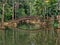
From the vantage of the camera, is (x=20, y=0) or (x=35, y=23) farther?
(x=20, y=0)

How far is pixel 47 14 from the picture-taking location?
3503cm

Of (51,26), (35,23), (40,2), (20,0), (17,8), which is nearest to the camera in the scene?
(51,26)

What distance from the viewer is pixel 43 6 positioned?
3481 cm

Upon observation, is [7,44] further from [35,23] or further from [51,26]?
[35,23]

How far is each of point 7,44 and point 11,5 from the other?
68.2 feet

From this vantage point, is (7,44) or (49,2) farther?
(49,2)

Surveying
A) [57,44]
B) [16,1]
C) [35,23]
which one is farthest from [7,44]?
[16,1]

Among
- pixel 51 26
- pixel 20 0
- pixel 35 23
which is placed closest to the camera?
pixel 51 26

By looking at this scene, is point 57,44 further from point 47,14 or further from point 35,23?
point 47,14

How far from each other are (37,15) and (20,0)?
17.3 ft

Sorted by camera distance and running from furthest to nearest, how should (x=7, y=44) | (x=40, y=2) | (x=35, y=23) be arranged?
(x=40, y=2) → (x=35, y=23) → (x=7, y=44)

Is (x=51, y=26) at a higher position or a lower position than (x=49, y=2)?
lower

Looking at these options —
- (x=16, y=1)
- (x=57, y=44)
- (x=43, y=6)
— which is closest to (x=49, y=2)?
(x=43, y=6)

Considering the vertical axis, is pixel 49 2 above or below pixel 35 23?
above
